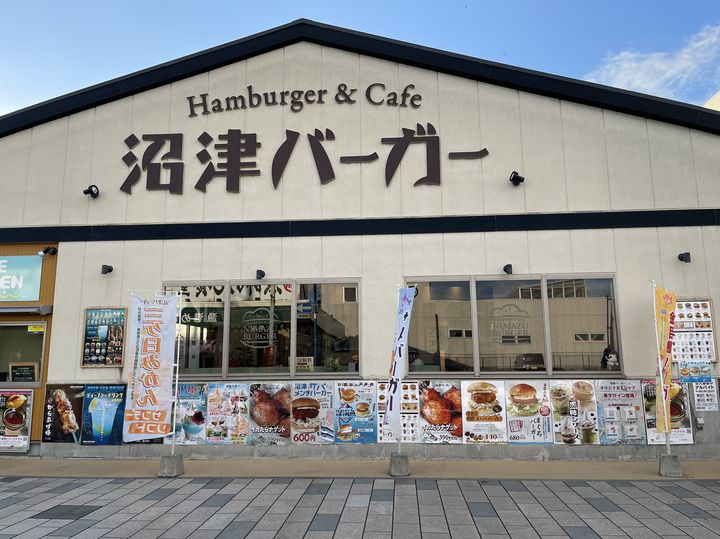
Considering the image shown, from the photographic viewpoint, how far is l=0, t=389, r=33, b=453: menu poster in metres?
9.38

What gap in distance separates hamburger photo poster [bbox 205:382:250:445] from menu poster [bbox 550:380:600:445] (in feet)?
17.9

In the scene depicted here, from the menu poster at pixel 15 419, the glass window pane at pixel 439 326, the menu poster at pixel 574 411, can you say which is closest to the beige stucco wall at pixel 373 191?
the glass window pane at pixel 439 326

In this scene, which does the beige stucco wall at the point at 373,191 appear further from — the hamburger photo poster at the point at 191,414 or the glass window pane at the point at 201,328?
the hamburger photo poster at the point at 191,414

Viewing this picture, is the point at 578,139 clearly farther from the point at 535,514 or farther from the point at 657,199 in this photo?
the point at 535,514

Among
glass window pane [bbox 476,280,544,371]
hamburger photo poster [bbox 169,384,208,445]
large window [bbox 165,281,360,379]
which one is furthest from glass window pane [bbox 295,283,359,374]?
glass window pane [bbox 476,280,544,371]

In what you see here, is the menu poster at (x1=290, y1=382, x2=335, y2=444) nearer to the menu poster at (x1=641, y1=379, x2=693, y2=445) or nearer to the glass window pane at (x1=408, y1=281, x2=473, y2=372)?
the glass window pane at (x1=408, y1=281, x2=473, y2=372)

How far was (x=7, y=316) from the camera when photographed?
991 centimetres

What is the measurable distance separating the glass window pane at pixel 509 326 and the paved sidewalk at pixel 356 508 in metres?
2.18

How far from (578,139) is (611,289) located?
2852mm

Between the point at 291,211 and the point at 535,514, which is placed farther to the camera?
the point at 291,211

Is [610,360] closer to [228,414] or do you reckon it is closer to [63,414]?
[228,414]

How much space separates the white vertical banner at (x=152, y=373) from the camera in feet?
25.9

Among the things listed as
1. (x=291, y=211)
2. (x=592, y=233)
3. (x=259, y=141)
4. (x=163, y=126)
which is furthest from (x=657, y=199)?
(x=163, y=126)

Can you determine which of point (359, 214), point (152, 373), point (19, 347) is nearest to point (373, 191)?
point (359, 214)
